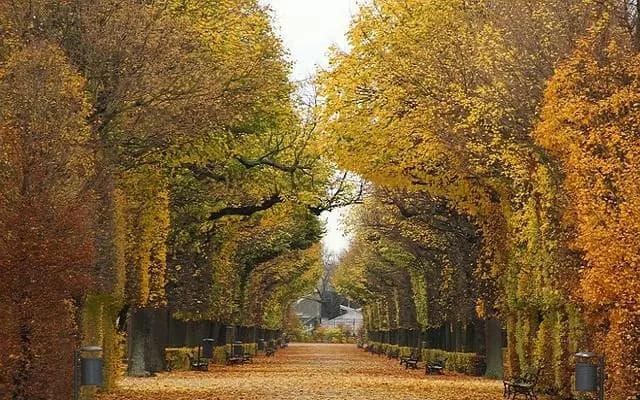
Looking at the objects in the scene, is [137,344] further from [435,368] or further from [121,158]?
[121,158]

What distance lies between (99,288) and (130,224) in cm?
661

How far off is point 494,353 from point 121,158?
19.9 metres

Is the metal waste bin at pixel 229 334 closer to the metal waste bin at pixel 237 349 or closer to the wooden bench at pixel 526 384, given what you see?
the metal waste bin at pixel 237 349

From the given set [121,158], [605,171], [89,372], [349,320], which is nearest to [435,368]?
[121,158]

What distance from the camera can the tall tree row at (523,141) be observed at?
1973cm

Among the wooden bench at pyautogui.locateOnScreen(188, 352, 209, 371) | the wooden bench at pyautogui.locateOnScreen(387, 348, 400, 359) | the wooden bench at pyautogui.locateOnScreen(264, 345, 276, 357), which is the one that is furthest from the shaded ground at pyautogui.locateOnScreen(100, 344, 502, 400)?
the wooden bench at pyautogui.locateOnScreen(264, 345, 276, 357)

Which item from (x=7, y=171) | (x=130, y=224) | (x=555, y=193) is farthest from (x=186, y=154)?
(x=7, y=171)

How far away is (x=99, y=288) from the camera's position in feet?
85.7

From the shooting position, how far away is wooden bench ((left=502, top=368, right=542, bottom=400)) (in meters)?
27.3

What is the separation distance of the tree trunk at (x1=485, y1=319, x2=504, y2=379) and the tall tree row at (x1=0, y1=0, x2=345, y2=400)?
691 centimetres

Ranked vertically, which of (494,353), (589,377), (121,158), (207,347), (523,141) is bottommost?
(589,377)

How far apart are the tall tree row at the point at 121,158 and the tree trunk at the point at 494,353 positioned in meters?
6.91

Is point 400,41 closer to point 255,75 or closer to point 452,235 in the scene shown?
point 255,75

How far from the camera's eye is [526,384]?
27922 millimetres
